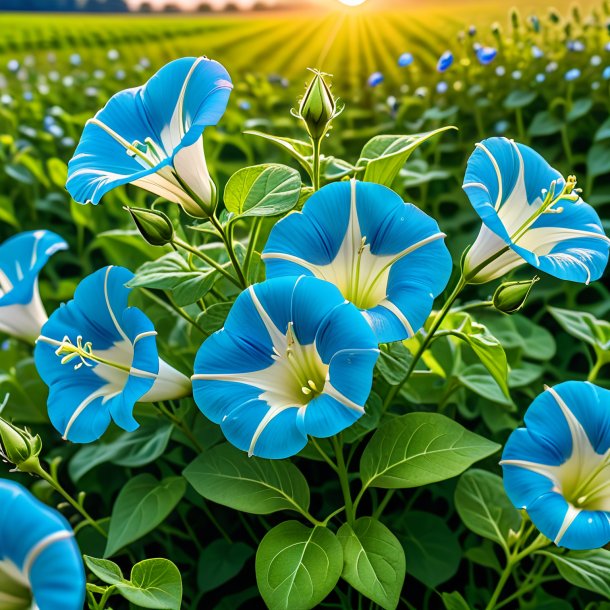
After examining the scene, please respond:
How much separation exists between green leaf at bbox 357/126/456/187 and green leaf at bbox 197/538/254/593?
50 centimetres

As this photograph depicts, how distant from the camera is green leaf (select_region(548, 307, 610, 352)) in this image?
0.90 metres

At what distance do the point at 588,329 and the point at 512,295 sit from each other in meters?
0.35

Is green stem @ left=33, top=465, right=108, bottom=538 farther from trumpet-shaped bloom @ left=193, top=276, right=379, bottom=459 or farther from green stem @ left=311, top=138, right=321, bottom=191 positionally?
green stem @ left=311, top=138, right=321, bottom=191

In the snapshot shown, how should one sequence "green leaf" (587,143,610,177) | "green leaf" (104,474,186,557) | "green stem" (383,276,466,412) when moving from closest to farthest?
"green stem" (383,276,466,412) → "green leaf" (104,474,186,557) → "green leaf" (587,143,610,177)

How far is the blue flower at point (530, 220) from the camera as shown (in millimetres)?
636

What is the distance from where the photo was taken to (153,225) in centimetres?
63

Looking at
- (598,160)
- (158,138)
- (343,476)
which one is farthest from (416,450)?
(598,160)

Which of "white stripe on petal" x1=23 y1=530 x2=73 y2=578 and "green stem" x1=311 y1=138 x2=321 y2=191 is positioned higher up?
"green stem" x1=311 y1=138 x2=321 y2=191

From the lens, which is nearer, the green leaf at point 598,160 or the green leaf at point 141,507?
the green leaf at point 141,507

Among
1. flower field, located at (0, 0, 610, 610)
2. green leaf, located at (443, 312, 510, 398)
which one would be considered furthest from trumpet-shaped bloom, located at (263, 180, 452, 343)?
green leaf, located at (443, 312, 510, 398)

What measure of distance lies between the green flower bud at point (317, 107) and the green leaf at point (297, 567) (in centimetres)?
39

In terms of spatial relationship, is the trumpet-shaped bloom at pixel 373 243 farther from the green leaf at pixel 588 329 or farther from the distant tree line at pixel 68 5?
the distant tree line at pixel 68 5

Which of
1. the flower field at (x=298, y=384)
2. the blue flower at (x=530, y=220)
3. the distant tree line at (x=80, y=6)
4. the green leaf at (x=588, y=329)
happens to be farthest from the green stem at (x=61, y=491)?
the distant tree line at (x=80, y=6)

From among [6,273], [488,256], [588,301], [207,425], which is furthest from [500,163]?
[588,301]
